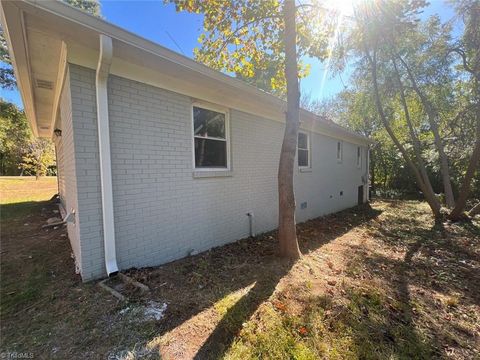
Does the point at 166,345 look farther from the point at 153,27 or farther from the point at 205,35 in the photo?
the point at 205,35

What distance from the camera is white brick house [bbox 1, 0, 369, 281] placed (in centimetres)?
291

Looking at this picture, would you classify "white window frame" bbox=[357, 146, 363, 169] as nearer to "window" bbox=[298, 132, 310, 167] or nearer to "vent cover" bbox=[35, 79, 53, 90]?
"window" bbox=[298, 132, 310, 167]

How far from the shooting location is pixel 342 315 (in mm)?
2623

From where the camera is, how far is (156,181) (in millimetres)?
3682

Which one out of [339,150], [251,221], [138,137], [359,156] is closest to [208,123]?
[138,137]

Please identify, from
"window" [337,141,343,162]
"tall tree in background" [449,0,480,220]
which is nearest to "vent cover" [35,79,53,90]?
"window" [337,141,343,162]

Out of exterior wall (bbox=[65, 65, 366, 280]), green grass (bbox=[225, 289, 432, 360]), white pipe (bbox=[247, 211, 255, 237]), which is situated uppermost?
exterior wall (bbox=[65, 65, 366, 280])

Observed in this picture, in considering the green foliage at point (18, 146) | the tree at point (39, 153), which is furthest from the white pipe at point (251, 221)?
the tree at point (39, 153)

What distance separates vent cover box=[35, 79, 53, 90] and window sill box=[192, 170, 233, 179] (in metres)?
3.07

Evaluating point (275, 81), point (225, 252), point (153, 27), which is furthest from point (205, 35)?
point (225, 252)

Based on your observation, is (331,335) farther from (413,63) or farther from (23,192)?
(23,192)

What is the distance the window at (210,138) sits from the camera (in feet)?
14.5

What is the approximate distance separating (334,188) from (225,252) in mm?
6281

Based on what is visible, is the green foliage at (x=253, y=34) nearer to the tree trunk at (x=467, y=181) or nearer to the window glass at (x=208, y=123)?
Result: the window glass at (x=208, y=123)
